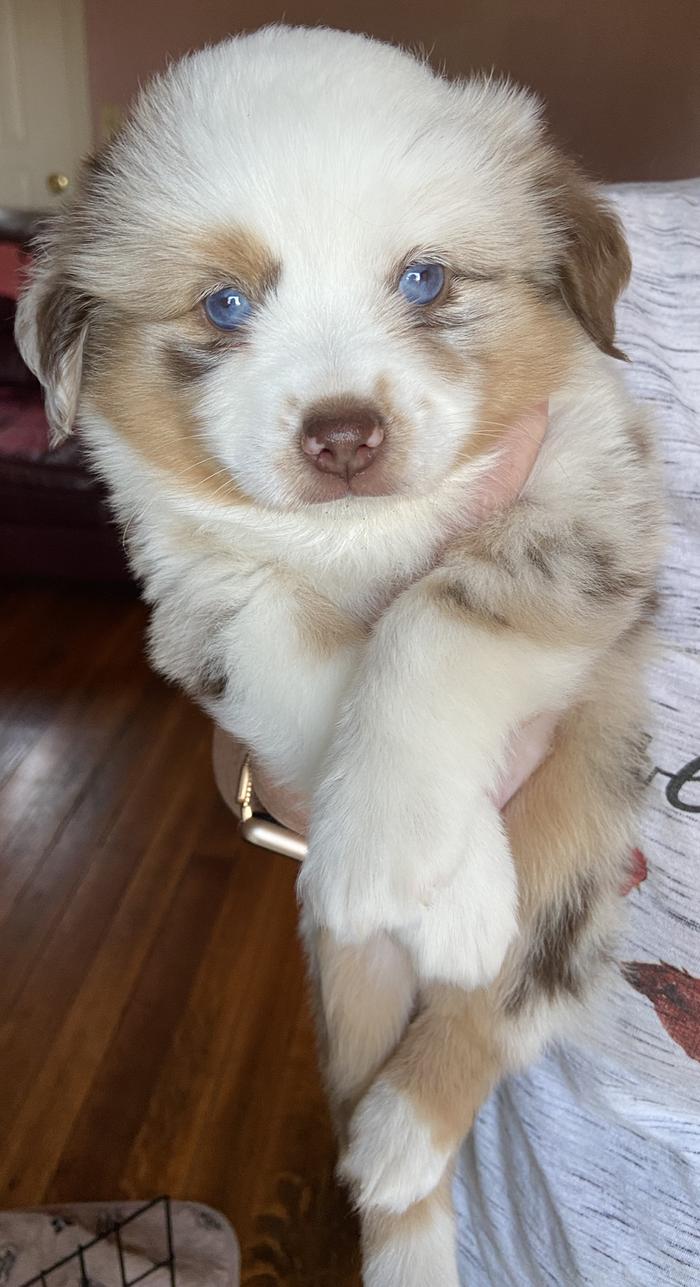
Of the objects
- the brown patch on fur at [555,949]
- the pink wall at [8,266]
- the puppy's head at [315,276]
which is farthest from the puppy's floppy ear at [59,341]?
the pink wall at [8,266]

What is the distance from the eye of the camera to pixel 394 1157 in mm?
1282

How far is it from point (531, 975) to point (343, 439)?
78 cm

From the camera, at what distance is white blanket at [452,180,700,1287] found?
45.1 inches

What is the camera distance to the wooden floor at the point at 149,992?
8.69ft

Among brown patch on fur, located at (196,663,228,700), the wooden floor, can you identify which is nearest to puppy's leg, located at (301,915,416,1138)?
brown patch on fur, located at (196,663,228,700)

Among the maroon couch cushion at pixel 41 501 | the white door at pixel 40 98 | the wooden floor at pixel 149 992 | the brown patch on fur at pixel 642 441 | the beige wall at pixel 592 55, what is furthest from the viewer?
the white door at pixel 40 98

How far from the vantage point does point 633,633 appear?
1.35 metres

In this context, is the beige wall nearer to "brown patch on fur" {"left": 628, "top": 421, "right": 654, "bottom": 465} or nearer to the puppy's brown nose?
"brown patch on fur" {"left": 628, "top": 421, "right": 654, "bottom": 465}

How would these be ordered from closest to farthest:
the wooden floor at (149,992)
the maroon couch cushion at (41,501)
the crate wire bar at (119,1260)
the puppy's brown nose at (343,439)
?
1. the puppy's brown nose at (343,439)
2. the crate wire bar at (119,1260)
3. the wooden floor at (149,992)
4. the maroon couch cushion at (41,501)

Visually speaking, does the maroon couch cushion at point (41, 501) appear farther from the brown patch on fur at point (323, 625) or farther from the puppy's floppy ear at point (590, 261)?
the puppy's floppy ear at point (590, 261)

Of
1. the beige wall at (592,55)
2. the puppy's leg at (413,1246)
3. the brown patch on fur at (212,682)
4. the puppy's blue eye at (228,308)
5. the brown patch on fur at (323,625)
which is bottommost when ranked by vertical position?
the puppy's leg at (413,1246)

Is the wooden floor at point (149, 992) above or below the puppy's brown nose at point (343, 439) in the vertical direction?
below

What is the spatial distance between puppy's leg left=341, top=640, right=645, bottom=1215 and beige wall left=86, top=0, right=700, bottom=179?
247cm

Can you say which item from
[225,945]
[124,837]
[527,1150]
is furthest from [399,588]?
[124,837]
